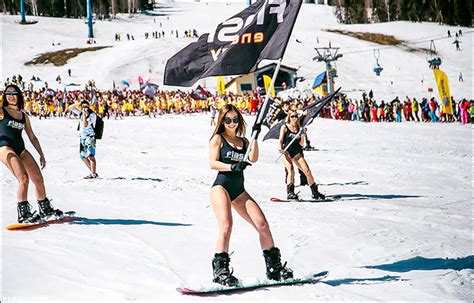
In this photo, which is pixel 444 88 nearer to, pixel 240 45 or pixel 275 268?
pixel 240 45

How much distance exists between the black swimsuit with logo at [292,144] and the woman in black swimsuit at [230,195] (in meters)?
5.79

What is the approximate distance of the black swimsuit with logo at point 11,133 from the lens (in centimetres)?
757

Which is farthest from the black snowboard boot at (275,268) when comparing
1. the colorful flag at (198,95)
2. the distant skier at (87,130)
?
the colorful flag at (198,95)

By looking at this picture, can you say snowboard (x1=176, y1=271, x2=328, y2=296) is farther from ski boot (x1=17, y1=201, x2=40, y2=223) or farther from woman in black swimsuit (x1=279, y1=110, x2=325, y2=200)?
woman in black swimsuit (x1=279, y1=110, x2=325, y2=200)

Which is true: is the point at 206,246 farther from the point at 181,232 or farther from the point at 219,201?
the point at 219,201

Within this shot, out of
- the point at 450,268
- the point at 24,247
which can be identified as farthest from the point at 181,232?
the point at 450,268

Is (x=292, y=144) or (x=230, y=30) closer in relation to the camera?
(x=230, y=30)

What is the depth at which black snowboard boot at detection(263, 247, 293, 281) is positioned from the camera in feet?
18.7

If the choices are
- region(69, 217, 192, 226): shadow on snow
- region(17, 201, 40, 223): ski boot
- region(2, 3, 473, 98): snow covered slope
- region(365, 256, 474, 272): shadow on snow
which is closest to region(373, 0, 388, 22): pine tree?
region(2, 3, 473, 98): snow covered slope

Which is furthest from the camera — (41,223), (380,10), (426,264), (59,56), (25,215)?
(380,10)

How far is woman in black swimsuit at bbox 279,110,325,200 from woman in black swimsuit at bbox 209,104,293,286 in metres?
5.71

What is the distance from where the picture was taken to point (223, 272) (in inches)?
217

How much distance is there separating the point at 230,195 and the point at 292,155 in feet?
19.8

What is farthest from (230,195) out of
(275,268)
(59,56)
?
(59,56)
